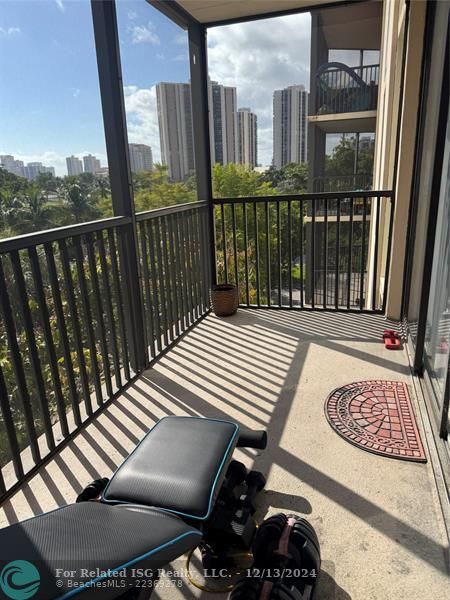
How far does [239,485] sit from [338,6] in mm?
3857

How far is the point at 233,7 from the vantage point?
10.7 ft

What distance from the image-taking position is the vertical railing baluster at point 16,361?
5.36 ft

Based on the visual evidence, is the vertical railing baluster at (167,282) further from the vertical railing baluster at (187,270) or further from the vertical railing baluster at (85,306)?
the vertical railing baluster at (85,306)

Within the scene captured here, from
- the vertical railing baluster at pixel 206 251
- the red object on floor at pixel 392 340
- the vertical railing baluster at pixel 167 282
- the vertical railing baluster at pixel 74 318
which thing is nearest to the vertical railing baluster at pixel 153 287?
the vertical railing baluster at pixel 167 282

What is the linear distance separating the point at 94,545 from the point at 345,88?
37.9ft

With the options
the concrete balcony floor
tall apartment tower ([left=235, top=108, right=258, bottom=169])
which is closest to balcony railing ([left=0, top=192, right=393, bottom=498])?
the concrete balcony floor

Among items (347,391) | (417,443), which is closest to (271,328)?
(347,391)

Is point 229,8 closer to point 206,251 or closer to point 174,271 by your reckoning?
point 206,251

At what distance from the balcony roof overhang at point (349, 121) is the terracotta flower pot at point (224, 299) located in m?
7.29

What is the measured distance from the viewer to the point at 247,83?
19.4 m

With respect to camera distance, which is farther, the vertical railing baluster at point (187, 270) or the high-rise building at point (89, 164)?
the high-rise building at point (89, 164)

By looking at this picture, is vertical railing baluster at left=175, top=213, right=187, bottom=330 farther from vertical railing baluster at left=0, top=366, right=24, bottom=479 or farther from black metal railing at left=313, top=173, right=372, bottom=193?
black metal railing at left=313, top=173, right=372, bottom=193

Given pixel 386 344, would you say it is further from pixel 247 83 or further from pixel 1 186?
pixel 247 83

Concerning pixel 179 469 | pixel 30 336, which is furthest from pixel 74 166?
pixel 179 469
